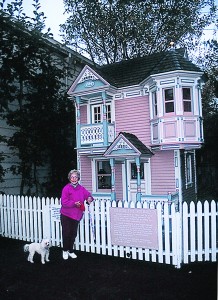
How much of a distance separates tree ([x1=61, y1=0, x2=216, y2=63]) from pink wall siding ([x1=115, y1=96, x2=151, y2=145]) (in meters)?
10.6

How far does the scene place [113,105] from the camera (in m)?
12.6

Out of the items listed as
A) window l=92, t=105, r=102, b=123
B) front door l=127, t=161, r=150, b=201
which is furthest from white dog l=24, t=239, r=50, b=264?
window l=92, t=105, r=102, b=123

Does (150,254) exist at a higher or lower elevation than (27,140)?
lower

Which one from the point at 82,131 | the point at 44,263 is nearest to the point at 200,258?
the point at 44,263

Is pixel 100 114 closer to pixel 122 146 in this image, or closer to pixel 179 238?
pixel 122 146

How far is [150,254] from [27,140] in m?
7.10

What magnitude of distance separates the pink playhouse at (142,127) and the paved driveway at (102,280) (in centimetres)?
422

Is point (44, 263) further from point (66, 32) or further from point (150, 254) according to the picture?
point (66, 32)

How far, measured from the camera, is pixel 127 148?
10.9 m

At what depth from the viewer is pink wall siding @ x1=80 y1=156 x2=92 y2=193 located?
13.2 m

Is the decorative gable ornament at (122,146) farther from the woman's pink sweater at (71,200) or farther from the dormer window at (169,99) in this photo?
the woman's pink sweater at (71,200)

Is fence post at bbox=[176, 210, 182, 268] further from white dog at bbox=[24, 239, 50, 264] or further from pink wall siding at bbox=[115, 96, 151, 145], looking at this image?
pink wall siding at bbox=[115, 96, 151, 145]

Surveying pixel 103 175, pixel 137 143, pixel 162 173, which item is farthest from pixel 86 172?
pixel 162 173

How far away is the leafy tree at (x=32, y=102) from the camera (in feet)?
35.3
